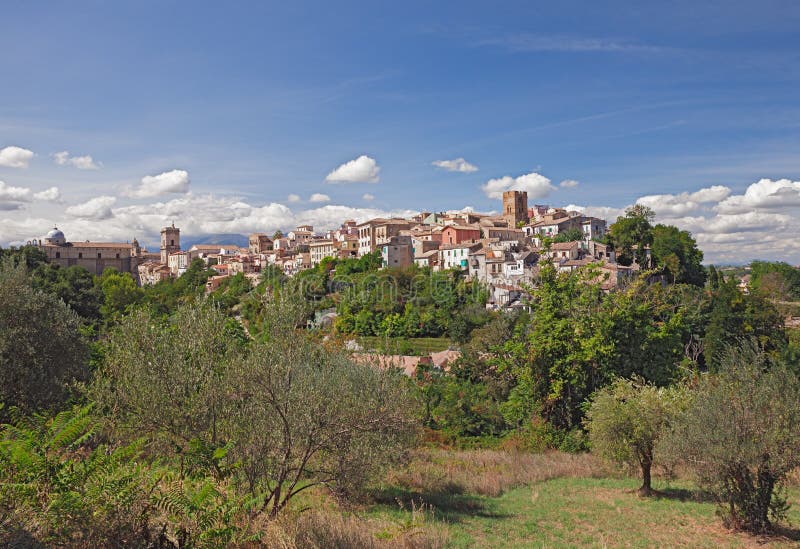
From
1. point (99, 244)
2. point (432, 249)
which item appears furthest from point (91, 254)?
point (432, 249)

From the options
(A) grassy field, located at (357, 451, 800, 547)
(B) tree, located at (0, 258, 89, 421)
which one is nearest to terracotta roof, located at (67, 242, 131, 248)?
(B) tree, located at (0, 258, 89, 421)

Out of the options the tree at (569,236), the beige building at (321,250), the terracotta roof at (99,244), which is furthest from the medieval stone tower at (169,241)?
the tree at (569,236)

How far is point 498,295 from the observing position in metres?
63.5

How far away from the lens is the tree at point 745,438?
11.1m

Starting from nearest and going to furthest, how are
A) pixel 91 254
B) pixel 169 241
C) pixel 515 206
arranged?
pixel 515 206
pixel 91 254
pixel 169 241

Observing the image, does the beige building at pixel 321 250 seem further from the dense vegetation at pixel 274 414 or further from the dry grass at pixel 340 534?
the dry grass at pixel 340 534

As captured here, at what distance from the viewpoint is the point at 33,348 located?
1544 centimetres

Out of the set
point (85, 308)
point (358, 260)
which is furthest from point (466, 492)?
point (358, 260)

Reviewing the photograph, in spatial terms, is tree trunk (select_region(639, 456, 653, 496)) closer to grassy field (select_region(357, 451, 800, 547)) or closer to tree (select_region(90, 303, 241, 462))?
grassy field (select_region(357, 451, 800, 547))

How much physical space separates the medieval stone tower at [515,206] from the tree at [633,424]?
3821 inches

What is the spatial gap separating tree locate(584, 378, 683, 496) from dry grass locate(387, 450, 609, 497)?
300 cm

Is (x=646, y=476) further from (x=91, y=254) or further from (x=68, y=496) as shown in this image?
(x=91, y=254)

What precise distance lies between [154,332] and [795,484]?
57.4 feet

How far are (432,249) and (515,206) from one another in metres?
35.4
